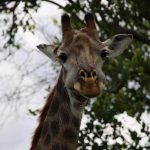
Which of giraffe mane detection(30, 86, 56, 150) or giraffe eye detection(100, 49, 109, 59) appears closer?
giraffe eye detection(100, 49, 109, 59)

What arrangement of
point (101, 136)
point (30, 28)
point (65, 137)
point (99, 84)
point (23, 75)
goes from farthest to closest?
point (30, 28) < point (23, 75) < point (101, 136) < point (65, 137) < point (99, 84)

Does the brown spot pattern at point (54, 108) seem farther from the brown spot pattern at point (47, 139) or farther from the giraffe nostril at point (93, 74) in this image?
the giraffe nostril at point (93, 74)

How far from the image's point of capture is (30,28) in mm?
17516

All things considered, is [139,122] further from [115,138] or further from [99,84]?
[99,84]

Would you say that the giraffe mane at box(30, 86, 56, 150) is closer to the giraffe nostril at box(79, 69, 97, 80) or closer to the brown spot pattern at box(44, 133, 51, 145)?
the brown spot pattern at box(44, 133, 51, 145)

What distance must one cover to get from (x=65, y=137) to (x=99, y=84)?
3.06 feet

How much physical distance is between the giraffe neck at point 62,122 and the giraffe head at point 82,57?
230 millimetres

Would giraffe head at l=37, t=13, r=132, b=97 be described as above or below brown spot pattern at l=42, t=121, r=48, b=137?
above

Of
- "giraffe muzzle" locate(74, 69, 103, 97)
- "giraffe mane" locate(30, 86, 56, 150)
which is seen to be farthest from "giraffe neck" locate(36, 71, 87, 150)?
"giraffe muzzle" locate(74, 69, 103, 97)

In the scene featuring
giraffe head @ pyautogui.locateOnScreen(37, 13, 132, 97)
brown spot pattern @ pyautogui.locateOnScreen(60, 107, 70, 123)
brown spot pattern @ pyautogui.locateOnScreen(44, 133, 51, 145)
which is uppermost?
giraffe head @ pyautogui.locateOnScreen(37, 13, 132, 97)

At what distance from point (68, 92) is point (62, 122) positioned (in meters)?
0.40

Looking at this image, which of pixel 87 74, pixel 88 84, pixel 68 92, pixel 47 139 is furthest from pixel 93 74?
pixel 47 139

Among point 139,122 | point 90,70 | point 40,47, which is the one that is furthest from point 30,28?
point 90,70

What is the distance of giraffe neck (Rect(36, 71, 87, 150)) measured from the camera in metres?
8.11
